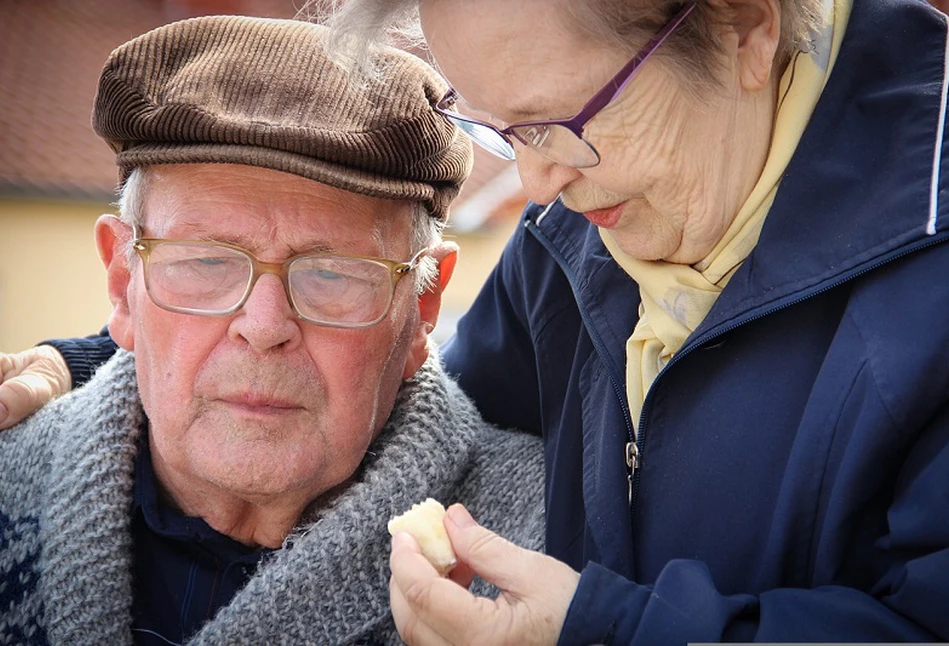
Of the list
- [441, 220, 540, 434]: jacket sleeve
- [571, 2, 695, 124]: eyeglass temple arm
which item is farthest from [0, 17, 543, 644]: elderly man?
[571, 2, 695, 124]: eyeglass temple arm

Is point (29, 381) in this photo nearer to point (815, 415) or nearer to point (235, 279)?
point (235, 279)

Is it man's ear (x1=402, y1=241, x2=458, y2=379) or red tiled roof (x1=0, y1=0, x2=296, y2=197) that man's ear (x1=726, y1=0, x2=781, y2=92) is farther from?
red tiled roof (x1=0, y1=0, x2=296, y2=197)

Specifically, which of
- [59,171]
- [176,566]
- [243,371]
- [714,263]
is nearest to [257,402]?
[243,371]

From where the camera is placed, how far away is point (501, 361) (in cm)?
268

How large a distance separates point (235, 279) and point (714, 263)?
39.5 inches

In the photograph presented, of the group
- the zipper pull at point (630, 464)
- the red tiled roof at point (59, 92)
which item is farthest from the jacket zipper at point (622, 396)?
the red tiled roof at point (59, 92)

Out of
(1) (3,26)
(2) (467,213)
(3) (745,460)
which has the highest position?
(3) (745,460)

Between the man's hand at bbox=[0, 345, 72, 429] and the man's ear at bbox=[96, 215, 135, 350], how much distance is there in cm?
27

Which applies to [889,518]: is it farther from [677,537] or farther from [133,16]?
[133,16]

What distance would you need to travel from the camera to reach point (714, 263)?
1915mm

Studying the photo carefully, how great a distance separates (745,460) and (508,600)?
0.48 metres

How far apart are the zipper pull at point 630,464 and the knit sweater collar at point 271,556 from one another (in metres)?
0.55

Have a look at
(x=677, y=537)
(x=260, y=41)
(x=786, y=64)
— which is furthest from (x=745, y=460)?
(x=260, y=41)

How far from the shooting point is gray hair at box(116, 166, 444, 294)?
7.71 feet
